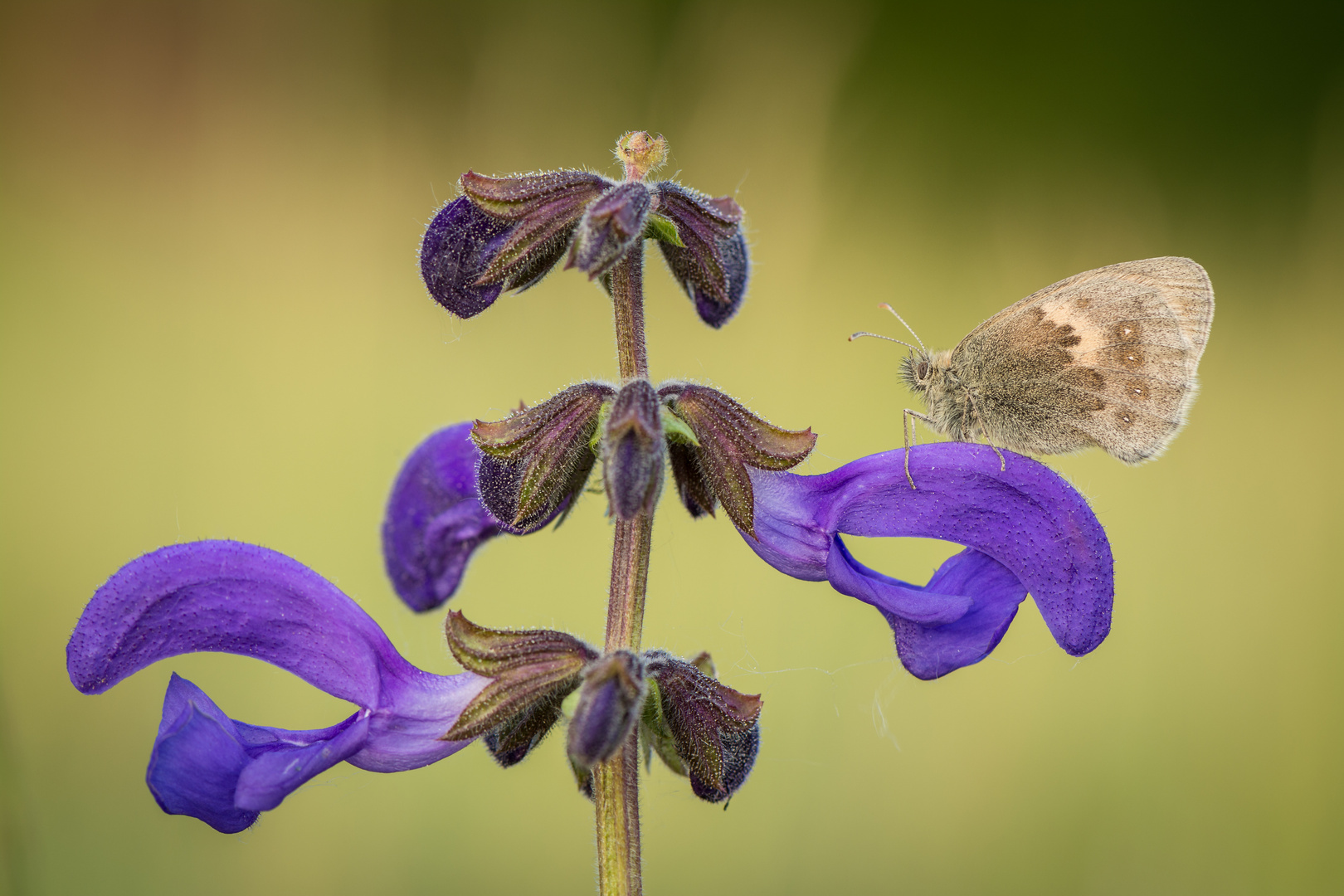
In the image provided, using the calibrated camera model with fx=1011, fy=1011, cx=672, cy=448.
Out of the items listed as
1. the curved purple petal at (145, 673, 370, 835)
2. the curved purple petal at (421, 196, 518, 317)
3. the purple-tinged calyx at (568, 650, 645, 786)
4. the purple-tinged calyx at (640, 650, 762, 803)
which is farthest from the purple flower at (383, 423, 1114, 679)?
the curved purple petal at (145, 673, 370, 835)

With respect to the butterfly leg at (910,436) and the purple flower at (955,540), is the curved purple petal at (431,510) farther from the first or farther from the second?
the butterfly leg at (910,436)

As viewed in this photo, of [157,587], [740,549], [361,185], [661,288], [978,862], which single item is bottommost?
[978,862]

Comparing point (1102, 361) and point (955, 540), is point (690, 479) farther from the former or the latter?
point (1102, 361)

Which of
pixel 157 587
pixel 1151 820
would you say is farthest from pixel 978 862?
pixel 157 587

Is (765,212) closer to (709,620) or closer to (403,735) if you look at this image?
(709,620)

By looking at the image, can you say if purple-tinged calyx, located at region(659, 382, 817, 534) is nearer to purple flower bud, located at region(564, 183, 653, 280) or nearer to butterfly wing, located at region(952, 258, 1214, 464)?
purple flower bud, located at region(564, 183, 653, 280)

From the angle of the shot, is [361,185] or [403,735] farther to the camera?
[361,185]

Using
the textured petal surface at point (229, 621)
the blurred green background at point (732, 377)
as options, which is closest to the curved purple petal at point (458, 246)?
the textured petal surface at point (229, 621)
